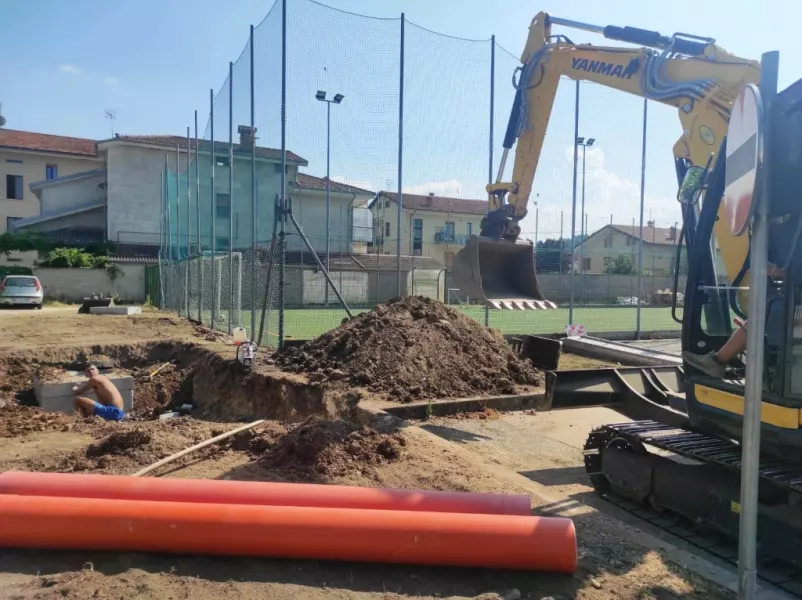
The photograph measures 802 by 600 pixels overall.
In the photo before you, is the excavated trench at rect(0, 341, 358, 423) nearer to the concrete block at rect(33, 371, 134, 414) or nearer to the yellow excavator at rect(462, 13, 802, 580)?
the concrete block at rect(33, 371, 134, 414)

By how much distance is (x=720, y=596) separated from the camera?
11.4 feet

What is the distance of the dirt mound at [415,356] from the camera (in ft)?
28.6

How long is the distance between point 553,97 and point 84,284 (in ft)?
100

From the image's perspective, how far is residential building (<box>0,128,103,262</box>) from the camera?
43156 mm

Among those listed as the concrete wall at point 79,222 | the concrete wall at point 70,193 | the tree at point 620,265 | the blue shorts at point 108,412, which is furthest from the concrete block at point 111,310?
the tree at point 620,265

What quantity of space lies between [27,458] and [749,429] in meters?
5.76

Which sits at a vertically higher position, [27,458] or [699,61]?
[699,61]

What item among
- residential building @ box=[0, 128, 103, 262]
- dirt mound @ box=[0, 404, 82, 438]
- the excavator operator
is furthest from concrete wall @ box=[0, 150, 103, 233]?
the excavator operator

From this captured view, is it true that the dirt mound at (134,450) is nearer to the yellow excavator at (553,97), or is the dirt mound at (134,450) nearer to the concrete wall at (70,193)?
the yellow excavator at (553,97)

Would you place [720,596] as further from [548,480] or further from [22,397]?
[22,397]

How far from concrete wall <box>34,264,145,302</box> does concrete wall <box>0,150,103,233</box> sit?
15.0m

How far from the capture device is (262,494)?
381 centimetres

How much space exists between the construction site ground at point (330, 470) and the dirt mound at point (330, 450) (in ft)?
0.05

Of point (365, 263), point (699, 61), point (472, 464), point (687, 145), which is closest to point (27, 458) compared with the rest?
point (472, 464)
